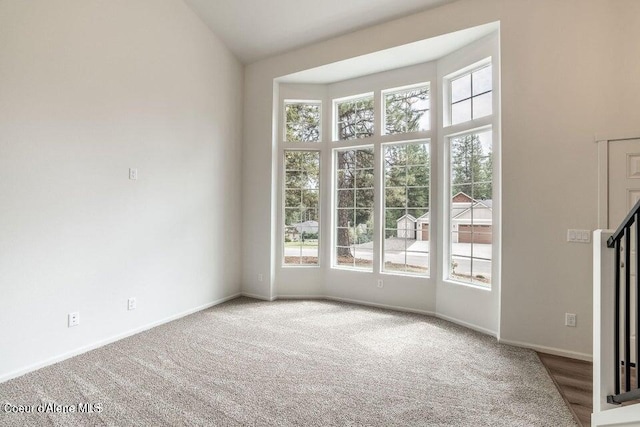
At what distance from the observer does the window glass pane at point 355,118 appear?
15.1 ft

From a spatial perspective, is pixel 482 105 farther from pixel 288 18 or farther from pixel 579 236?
pixel 288 18

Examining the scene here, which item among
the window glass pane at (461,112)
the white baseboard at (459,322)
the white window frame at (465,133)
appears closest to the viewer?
the white baseboard at (459,322)

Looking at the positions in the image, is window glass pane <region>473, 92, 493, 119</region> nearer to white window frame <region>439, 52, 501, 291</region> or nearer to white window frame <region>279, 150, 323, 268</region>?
white window frame <region>439, 52, 501, 291</region>

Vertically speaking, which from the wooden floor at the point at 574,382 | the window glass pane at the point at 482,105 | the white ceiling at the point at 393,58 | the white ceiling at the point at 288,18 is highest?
the white ceiling at the point at 288,18

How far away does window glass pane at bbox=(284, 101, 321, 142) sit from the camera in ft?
16.0

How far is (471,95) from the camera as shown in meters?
3.73

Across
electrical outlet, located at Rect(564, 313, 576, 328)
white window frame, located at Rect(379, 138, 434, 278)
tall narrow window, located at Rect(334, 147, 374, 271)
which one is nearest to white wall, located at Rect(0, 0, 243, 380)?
tall narrow window, located at Rect(334, 147, 374, 271)

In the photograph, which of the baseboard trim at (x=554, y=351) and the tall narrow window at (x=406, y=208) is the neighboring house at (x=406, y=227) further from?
the baseboard trim at (x=554, y=351)

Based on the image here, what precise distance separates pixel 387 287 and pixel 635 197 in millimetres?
2683

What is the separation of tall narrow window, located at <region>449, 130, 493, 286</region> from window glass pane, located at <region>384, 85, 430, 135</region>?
54 centimetres

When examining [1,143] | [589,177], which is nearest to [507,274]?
[589,177]

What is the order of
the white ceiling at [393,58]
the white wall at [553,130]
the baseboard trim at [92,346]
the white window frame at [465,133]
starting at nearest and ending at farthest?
the baseboard trim at [92,346] < the white wall at [553,130] < the white window frame at [465,133] < the white ceiling at [393,58]

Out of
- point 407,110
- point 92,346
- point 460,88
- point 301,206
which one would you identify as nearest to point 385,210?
point 301,206

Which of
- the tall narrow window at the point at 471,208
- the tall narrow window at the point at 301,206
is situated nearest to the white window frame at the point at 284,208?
the tall narrow window at the point at 301,206
